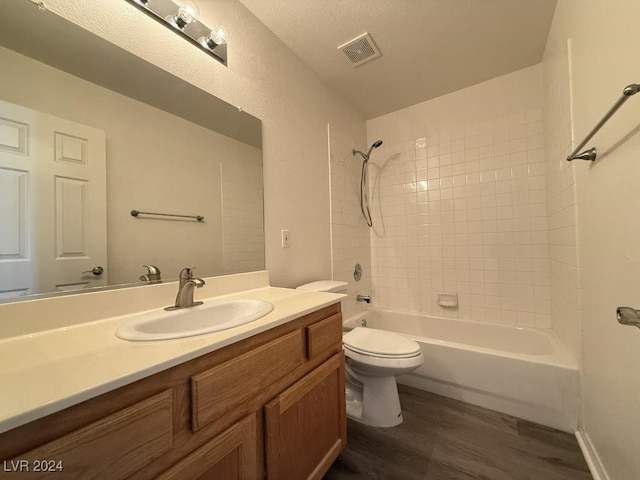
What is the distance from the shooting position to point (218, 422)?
2.05ft

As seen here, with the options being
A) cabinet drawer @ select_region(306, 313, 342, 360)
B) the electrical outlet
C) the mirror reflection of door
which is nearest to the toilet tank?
the electrical outlet

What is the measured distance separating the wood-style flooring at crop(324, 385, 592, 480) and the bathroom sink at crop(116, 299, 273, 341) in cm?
85

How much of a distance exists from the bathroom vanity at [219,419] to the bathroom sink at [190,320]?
0.15ft

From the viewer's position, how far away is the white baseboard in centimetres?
103

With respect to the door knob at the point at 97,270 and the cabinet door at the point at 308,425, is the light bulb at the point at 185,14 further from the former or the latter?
the cabinet door at the point at 308,425

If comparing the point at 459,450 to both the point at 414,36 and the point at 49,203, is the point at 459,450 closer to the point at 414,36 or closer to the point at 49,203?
the point at 49,203

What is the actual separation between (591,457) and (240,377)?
63.8 inches

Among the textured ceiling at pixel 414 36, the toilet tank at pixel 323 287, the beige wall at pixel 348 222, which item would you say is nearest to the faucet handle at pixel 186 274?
the toilet tank at pixel 323 287

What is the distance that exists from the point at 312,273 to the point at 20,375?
4.62 ft

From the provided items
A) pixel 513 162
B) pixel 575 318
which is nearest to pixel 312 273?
pixel 575 318

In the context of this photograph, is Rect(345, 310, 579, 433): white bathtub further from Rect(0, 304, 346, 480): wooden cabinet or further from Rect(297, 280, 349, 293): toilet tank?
Rect(0, 304, 346, 480): wooden cabinet

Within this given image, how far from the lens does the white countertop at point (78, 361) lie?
0.39m

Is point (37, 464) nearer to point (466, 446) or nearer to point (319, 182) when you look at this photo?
point (466, 446)

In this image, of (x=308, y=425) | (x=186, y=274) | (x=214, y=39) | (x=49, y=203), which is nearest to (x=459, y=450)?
(x=308, y=425)
